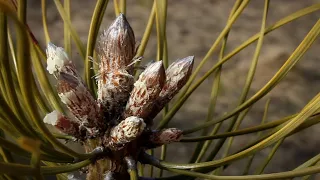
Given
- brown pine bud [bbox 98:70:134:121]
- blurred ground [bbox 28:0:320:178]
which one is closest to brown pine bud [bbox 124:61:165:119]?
brown pine bud [bbox 98:70:134:121]

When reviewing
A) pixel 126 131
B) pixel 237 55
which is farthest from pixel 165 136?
pixel 237 55

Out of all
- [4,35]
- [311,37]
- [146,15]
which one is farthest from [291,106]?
[4,35]

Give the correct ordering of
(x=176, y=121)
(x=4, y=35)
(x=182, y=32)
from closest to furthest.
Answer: (x=4, y=35), (x=176, y=121), (x=182, y=32)

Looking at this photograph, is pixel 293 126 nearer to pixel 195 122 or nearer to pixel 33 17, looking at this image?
pixel 195 122

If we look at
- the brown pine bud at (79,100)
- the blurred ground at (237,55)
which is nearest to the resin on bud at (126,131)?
the brown pine bud at (79,100)

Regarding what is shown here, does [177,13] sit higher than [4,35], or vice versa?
[177,13]

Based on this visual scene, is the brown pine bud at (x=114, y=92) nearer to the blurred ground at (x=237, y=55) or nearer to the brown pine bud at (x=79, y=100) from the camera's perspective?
the brown pine bud at (x=79, y=100)
